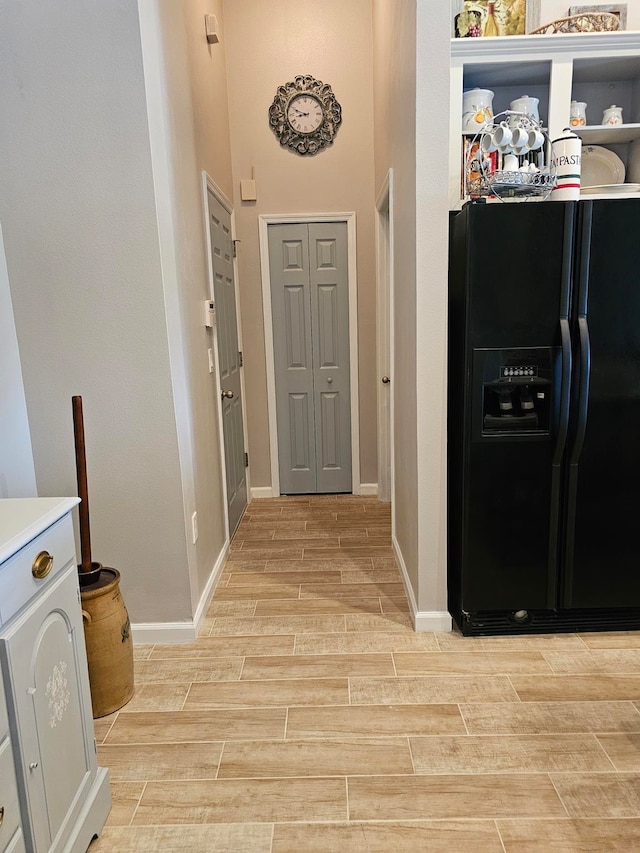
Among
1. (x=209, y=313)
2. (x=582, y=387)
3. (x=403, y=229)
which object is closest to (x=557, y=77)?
(x=403, y=229)

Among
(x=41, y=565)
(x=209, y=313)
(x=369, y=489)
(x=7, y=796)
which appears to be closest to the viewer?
(x=7, y=796)

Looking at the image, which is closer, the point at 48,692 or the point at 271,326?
the point at 48,692

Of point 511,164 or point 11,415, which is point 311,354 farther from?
point 11,415

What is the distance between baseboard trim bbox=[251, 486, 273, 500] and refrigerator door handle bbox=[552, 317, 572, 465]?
260 centimetres

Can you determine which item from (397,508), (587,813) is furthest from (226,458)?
(587,813)

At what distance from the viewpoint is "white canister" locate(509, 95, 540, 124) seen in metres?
2.42

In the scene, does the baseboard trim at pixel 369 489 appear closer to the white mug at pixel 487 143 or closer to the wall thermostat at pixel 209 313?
the wall thermostat at pixel 209 313

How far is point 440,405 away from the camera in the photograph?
2.39m

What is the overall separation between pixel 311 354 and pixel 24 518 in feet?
10.1

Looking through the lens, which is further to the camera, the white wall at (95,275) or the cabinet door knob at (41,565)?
the white wall at (95,275)

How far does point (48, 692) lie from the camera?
54.1 inches

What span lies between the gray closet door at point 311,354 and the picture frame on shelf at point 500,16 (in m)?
1.74

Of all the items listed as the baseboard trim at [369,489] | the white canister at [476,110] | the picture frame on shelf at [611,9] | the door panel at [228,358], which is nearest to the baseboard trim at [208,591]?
the door panel at [228,358]

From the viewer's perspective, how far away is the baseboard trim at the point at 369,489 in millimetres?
4461
